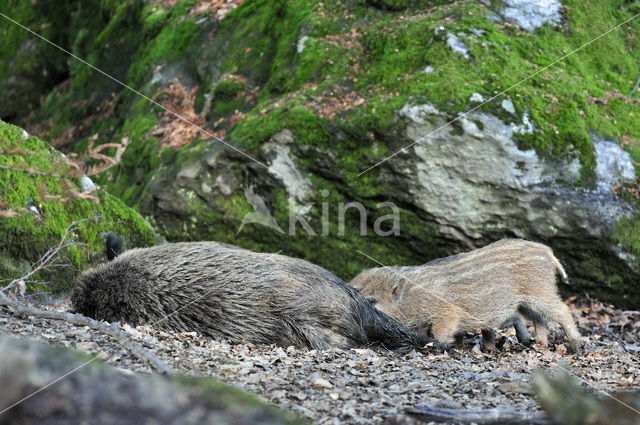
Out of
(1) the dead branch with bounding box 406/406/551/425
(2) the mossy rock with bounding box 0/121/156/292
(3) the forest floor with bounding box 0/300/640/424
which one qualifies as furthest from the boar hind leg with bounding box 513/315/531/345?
(2) the mossy rock with bounding box 0/121/156/292

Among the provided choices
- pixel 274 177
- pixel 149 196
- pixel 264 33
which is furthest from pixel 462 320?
pixel 264 33

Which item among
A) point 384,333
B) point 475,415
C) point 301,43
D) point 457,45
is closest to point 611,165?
point 457,45

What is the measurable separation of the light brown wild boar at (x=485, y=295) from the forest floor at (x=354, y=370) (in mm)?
456

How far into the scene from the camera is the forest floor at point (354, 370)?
3090 millimetres

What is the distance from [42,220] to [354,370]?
3737 mm

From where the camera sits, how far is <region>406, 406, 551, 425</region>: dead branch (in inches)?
105

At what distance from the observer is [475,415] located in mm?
2744

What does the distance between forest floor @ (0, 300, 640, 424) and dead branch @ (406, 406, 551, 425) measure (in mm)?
170

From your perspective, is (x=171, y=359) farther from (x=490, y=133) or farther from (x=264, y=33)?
(x=264, y=33)

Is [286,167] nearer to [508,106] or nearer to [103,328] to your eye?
[508,106]

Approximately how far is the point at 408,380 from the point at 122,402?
93.2 inches

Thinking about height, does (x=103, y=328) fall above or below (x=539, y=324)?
above

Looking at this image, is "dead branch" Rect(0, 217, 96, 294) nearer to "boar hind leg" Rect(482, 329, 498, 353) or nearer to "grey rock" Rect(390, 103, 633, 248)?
"grey rock" Rect(390, 103, 633, 248)

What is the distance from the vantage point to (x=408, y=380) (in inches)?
150
